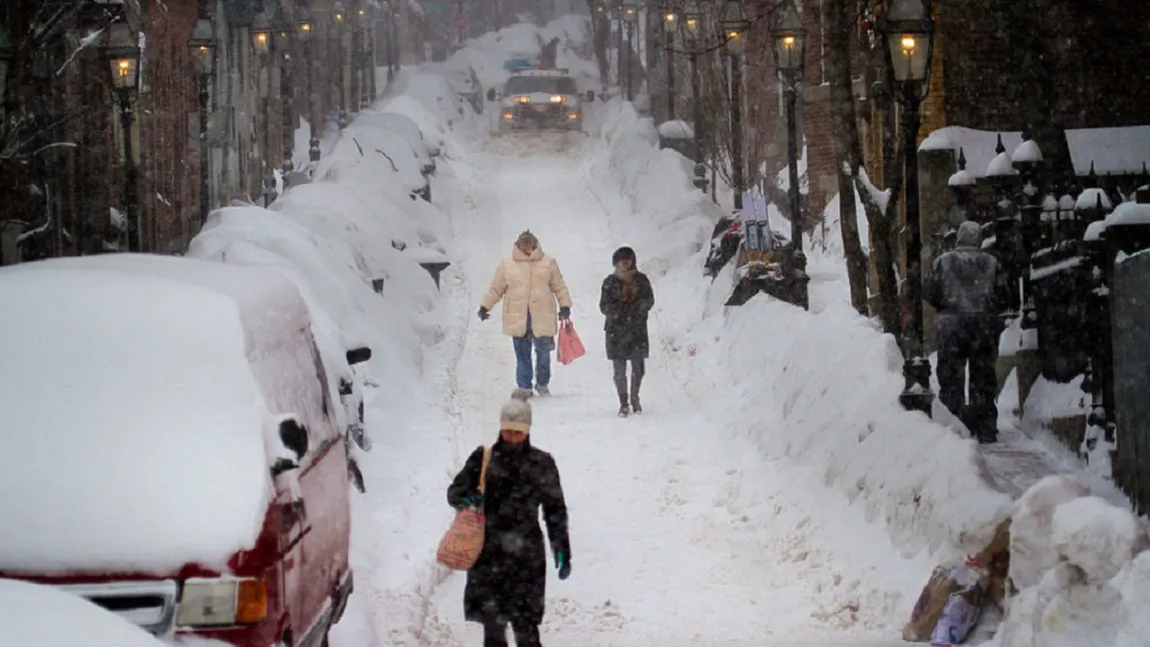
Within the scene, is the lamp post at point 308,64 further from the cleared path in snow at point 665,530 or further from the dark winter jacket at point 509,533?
the dark winter jacket at point 509,533

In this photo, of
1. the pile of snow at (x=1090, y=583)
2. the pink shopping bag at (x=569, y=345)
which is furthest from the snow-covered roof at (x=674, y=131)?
the pile of snow at (x=1090, y=583)

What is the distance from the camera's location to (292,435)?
6.76m

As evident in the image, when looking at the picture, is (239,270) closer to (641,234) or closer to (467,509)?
(467,509)

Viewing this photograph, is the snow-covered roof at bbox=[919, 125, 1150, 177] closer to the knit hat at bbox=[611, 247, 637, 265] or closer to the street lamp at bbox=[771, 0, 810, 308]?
the street lamp at bbox=[771, 0, 810, 308]

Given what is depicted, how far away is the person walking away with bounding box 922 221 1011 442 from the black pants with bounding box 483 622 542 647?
6.98 m

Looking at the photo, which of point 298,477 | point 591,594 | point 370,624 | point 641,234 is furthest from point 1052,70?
point 298,477

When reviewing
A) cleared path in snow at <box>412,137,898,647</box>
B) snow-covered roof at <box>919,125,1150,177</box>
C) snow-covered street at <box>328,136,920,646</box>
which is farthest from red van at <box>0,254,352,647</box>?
snow-covered roof at <box>919,125,1150,177</box>

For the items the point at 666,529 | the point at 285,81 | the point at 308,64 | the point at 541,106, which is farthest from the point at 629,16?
the point at 666,529

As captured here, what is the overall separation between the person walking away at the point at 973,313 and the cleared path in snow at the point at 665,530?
6.21 ft

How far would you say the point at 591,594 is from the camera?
1115 centimetres

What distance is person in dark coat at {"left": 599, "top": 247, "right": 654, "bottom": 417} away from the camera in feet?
57.6

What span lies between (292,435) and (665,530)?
6.43 meters

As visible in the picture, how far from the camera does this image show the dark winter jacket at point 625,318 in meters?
17.6

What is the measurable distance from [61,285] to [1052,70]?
18335 millimetres
